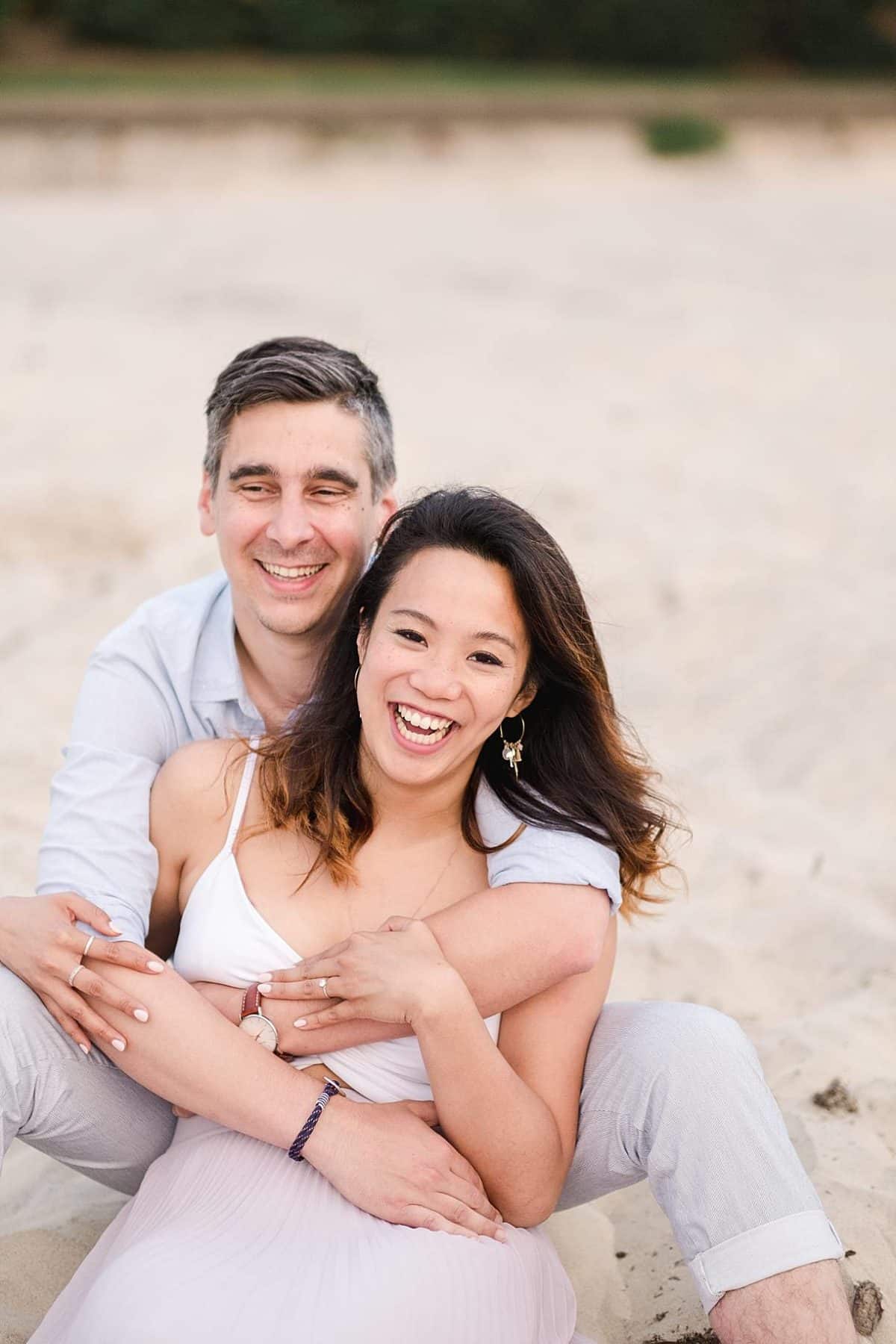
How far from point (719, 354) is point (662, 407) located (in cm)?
107

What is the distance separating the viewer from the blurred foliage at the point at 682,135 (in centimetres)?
1395

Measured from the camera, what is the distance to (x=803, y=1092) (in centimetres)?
334

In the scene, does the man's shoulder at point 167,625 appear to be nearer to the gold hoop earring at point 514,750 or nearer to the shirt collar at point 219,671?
the shirt collar at point 219,671

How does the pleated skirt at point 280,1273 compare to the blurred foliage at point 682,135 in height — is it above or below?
below

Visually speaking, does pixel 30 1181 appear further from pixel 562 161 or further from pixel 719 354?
pixel 562 161

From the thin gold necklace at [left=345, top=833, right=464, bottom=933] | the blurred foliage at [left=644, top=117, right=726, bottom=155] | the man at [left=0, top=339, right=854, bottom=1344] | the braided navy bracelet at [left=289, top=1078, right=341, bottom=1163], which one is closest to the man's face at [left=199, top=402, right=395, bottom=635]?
the man at [left=0, top=339, right=854, bottom=1344]

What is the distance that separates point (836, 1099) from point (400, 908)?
3.94 feet

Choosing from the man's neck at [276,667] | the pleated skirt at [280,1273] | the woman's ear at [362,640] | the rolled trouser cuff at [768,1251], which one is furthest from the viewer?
the man's neck at [276,667]

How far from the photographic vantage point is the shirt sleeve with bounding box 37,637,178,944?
270 cm

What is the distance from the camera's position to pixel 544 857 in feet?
8.96

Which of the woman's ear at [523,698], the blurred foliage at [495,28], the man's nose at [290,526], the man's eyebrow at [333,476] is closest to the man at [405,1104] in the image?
the woman's ear at [523,698]

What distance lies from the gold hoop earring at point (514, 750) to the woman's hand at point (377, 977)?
0.44m

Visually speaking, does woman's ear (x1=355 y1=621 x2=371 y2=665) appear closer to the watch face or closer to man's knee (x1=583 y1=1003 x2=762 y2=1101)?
the watch face

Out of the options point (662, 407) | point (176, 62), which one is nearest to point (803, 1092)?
point (662, 407)
